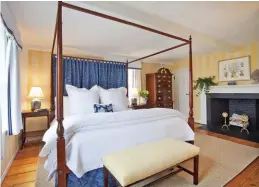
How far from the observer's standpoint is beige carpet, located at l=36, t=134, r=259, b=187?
6.15 feet

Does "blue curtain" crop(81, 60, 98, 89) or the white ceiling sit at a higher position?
the white ceiling

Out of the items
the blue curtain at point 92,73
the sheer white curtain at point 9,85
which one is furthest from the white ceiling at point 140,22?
the sheer white curtain at point 9,85

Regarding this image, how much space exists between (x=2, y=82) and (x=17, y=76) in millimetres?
356

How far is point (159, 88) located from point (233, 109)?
2.25m

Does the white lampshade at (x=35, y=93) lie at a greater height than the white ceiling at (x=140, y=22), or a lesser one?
lesser

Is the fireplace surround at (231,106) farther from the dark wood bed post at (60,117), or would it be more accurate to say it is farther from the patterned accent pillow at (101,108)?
the dark wood bed post at (60,117)

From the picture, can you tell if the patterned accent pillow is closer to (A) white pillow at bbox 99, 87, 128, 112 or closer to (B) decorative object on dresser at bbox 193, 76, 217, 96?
(A) white pillow at bbox 99, 87, 128, 112

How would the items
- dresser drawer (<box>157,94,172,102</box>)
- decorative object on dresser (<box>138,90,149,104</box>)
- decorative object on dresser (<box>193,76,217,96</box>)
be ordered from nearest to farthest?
decorative object on dresser (<box>193,76,217,96</box>) → decorative object on dresser (<box>138,90,149,104</box>) → dresser drawer (<box>157,94,172,102</box>)

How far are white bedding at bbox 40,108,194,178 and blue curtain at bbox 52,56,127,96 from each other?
180 centimetres

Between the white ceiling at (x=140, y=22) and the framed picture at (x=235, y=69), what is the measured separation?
0.46m

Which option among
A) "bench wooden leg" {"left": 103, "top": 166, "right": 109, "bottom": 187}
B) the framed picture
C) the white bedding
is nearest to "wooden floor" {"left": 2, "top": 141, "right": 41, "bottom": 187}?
the white bedding

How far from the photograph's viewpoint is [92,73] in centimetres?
376

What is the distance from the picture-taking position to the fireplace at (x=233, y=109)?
3.79 metres

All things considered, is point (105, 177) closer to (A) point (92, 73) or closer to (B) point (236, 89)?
(A) point (92, 73)
